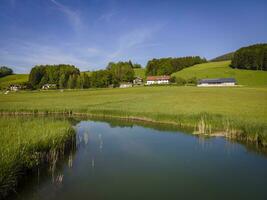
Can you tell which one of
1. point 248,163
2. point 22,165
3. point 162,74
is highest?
point 162,74

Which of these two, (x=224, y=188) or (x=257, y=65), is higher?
(x=257, y=65)

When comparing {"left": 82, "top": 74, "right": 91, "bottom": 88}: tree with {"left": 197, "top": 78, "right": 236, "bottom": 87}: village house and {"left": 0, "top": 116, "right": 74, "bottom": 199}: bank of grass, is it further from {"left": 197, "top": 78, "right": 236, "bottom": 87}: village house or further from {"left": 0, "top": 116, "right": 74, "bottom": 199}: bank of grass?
{"left": 0, "top": 116, "right": 74, "bottom": 199}: bank of grass

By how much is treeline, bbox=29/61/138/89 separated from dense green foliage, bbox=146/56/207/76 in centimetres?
2178

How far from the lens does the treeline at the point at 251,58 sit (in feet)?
397

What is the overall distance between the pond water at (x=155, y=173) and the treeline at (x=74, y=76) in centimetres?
9870

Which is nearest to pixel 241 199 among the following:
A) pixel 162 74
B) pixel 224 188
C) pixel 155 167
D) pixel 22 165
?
pixel 224 188

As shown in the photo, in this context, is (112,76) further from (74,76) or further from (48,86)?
(48,86)

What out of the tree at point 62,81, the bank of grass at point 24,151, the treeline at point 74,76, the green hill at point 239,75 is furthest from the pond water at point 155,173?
the tree at point 62,81

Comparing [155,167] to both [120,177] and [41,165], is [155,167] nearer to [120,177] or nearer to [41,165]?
[120,177]

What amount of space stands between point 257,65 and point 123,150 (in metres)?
118

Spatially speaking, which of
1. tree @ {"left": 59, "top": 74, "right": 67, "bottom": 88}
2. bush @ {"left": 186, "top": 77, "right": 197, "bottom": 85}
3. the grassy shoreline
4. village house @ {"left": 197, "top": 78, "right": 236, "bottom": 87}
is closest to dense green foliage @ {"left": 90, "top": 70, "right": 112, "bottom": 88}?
tree @ {"left": 59, "top": 74, "right": 67, "bottom": 88}

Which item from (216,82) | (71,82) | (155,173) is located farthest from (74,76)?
(155,173)

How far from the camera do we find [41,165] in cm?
1446

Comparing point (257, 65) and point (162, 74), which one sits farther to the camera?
point (162, 74)
